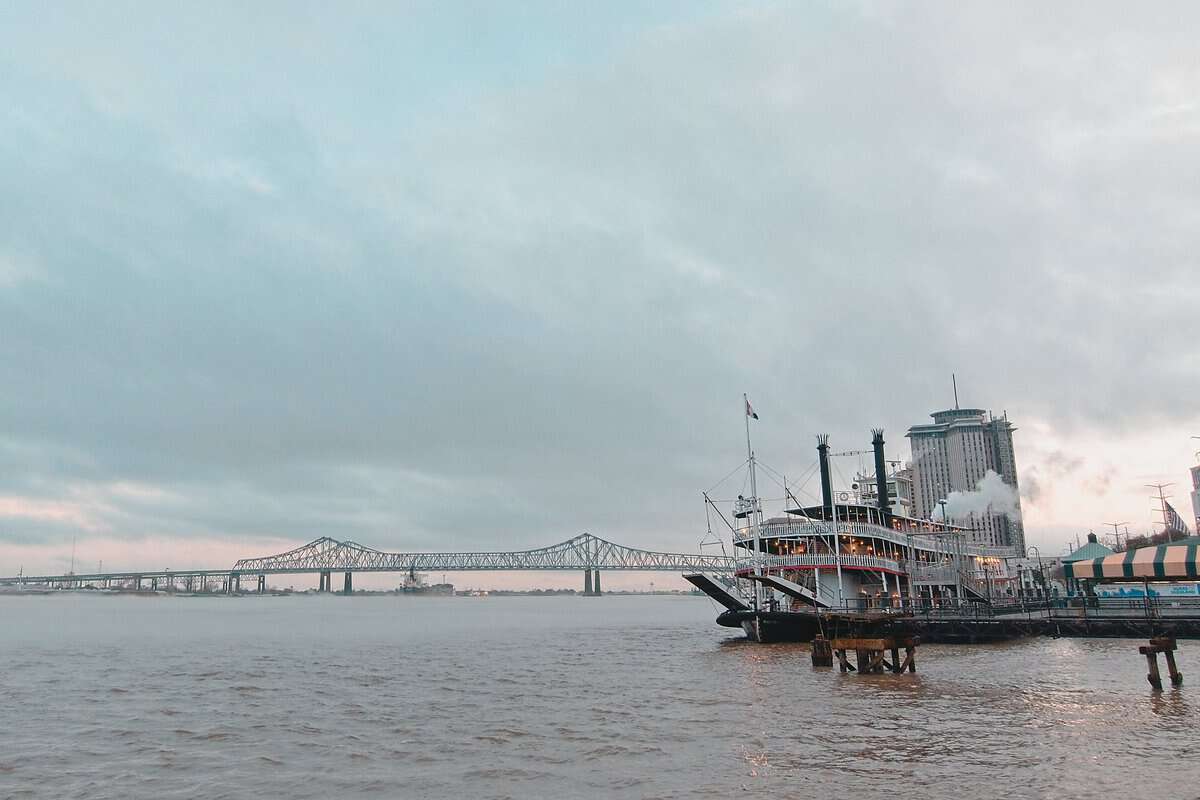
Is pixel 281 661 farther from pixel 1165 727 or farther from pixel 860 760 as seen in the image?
pixel 1165 727

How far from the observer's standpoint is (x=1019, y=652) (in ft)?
169

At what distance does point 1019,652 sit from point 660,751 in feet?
115

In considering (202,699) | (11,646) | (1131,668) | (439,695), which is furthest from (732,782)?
(11,646)

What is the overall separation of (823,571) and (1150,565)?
22.6 metres

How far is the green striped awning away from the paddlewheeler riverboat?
44.1 ft

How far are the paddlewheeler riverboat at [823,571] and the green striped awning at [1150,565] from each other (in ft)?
44.1

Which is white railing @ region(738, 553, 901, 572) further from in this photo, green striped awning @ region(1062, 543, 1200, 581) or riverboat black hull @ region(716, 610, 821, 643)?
green striped awning @ region(1062, 543, 1200, 581)

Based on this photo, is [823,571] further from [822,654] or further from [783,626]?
[822,654]

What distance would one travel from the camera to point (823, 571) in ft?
217

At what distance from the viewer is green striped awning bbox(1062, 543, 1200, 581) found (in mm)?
48594

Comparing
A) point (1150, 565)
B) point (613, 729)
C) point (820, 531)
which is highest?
point (820, 531)

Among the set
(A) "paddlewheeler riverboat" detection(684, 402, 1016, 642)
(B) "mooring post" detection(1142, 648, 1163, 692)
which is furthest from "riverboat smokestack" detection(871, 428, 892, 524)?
(B) "mooring post" detection(1142, 648, 1163, 692)

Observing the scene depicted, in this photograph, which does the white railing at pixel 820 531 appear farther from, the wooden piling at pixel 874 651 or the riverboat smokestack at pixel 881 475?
the wooden piling at pixel 874 651

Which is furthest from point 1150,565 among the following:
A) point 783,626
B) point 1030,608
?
point 783,626
